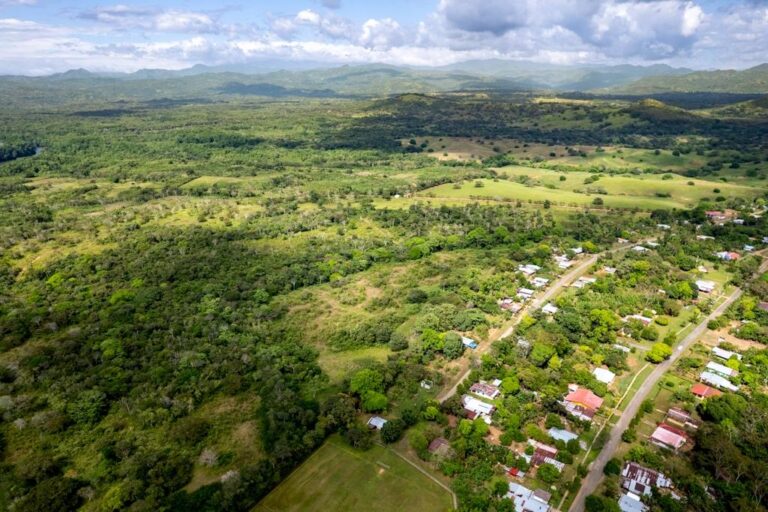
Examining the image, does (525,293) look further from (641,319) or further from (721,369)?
(721,369)

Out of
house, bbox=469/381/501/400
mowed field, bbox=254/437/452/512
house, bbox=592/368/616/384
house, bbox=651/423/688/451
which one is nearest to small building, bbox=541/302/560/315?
house, bbox=592/368/616/384

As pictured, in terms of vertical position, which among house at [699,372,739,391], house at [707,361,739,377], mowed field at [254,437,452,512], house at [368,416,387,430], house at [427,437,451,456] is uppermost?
house at [707,361,739,377]

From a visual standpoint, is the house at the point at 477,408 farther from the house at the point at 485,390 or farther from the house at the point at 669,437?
the house at the point at 669,437

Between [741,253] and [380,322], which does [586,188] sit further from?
[380,322]

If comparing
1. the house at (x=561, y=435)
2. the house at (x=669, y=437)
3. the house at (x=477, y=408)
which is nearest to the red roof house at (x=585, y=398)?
the house at (x=561, y=435)

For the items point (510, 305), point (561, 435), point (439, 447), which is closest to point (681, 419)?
point (561, 435)

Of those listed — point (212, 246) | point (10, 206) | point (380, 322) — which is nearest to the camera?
point (380, 322)

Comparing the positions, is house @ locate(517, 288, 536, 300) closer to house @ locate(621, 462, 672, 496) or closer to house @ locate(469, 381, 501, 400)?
house @ locate(469, 381, 501, 400)

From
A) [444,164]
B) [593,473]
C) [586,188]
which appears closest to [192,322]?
[593,473]
